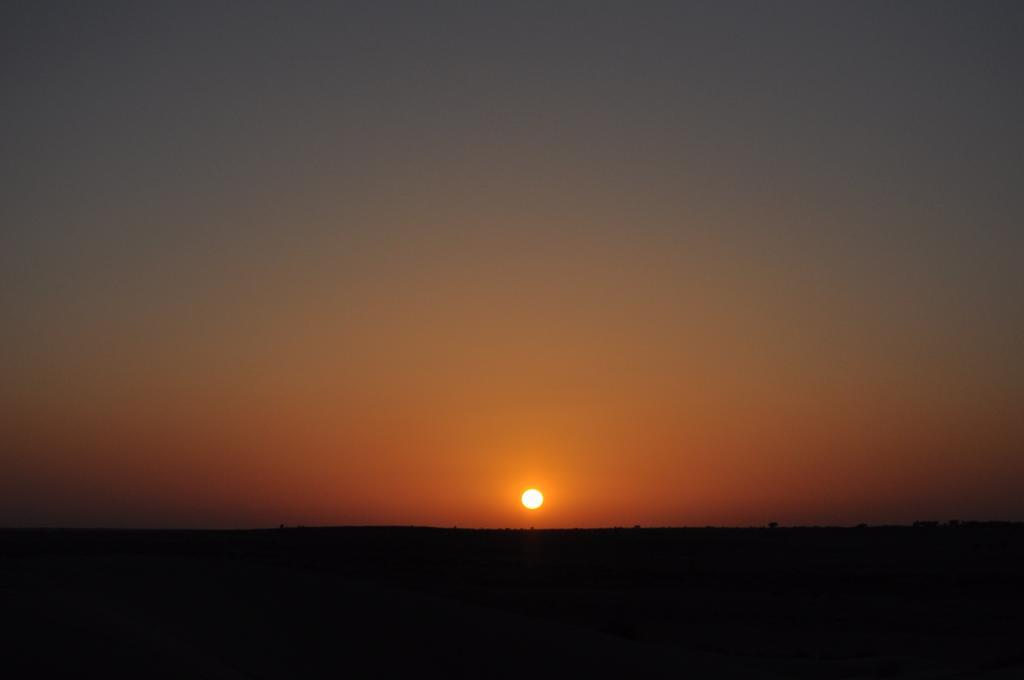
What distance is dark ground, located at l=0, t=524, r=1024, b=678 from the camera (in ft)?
50.3

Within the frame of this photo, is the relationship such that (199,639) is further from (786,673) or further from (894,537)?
(894,537)

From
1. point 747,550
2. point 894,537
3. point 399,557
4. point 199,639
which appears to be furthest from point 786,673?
point 894,537

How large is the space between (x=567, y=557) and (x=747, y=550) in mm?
12414

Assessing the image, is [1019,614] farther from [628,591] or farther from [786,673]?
[786,673]

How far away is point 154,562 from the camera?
21906 millimetres

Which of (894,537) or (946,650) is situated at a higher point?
(894,537)

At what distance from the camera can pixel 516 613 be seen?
25.2 metres

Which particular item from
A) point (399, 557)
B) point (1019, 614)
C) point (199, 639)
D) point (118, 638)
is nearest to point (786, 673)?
point (199, 639)

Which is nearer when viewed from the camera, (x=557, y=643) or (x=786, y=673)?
(x=557, y=643)

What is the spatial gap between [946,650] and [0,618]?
2348 centimetres

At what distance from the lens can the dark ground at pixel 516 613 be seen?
603 inches

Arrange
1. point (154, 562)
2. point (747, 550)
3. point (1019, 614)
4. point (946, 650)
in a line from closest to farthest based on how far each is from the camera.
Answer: point (154, 562) < point (946, 650) < point (1019, 614) < point (747, 550)

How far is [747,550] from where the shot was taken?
67.1 m

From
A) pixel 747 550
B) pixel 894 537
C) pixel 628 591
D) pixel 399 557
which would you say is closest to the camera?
pixel 628 591
